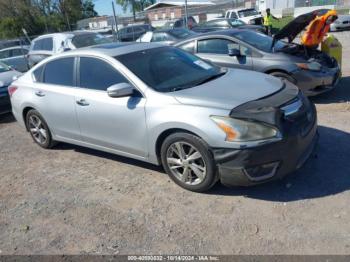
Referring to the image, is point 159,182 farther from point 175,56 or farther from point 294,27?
point 294,27

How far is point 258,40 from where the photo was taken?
756 centimetres

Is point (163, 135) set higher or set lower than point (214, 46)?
lower

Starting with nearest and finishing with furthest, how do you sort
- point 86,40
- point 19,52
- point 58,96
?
point 58,96 → point 86,40 → point 19,52

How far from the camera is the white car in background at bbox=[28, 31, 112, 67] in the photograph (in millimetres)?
11281

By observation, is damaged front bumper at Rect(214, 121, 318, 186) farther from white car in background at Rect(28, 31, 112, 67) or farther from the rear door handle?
white car in background at Rect(28, 31, 112, 67)

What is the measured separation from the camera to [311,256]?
117 inches

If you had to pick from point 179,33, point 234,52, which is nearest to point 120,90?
point 234,52

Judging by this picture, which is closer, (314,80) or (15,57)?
(314,80)

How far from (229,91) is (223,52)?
12.2ft

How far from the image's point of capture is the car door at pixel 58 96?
5.06 meters

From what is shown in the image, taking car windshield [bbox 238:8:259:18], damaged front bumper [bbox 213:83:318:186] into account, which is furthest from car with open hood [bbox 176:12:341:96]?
car windshield [bbox 238:8:259:18]

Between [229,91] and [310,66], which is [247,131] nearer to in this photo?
[229,91]

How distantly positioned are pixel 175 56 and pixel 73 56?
1.43 metres

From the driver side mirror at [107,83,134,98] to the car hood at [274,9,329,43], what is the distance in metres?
4.20
